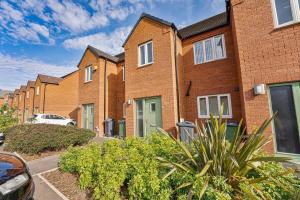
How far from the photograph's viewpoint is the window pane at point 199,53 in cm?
1021

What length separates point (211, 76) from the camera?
968 cm

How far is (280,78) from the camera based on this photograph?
590 centimetres

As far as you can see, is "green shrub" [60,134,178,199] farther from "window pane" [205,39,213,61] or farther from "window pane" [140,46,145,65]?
"window pane" [205,39,213,61]

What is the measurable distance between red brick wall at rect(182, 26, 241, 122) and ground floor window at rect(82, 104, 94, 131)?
8703mm

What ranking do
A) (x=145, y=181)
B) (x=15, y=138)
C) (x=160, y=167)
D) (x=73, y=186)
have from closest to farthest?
(x=145, y=181) < (x=160, y=167) < (x=73, y=186) < (x=15, y=138)

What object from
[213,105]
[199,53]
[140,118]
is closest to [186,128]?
[213,105]

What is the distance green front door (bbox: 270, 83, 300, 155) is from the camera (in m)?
5.54

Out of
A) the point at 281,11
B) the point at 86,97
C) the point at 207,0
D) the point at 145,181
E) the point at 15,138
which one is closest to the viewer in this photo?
the point at 145,181

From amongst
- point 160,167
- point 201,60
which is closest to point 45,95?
point 201,60

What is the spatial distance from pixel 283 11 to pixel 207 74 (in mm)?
4407

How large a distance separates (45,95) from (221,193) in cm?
2445

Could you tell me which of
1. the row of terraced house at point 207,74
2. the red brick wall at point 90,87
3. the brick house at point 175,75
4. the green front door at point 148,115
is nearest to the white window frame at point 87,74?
the row of terraced house at point 207,74

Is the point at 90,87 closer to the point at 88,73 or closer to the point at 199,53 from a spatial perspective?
the point at 88,73

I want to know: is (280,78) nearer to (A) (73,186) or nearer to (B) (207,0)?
(B) (207,0)
